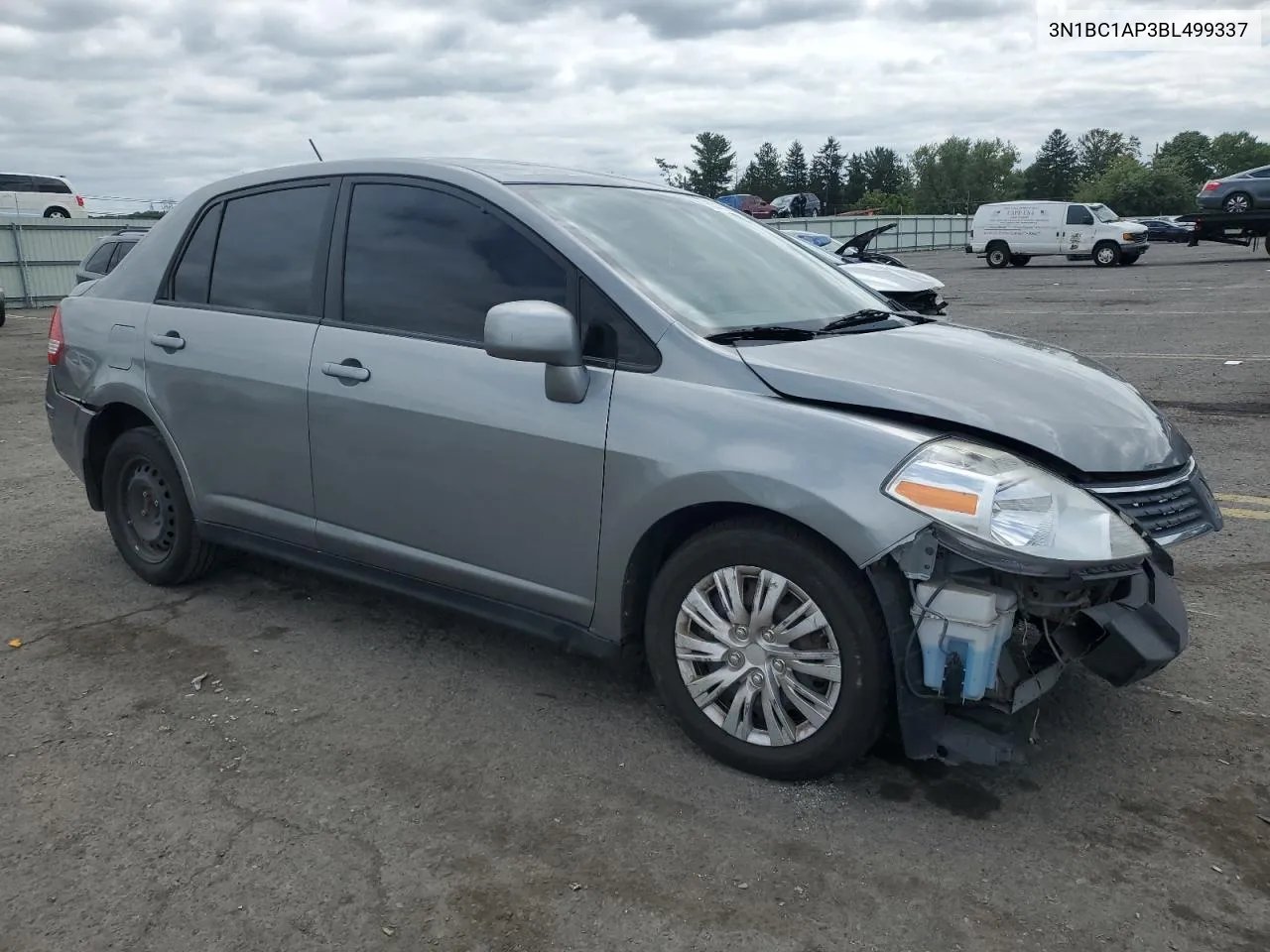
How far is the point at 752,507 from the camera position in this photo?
9.77 feet

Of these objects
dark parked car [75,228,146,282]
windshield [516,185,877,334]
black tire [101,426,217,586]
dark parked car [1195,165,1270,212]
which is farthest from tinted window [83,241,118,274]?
dark parked car [1195,165,1270,212]

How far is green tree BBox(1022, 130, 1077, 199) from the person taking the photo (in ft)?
389

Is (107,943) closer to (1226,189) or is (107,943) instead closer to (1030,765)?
(1030,765)

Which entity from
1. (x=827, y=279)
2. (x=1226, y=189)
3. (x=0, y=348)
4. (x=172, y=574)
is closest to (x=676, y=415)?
(x=827, y=279)

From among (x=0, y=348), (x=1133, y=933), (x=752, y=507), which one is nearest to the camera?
(x=1133, y=933)

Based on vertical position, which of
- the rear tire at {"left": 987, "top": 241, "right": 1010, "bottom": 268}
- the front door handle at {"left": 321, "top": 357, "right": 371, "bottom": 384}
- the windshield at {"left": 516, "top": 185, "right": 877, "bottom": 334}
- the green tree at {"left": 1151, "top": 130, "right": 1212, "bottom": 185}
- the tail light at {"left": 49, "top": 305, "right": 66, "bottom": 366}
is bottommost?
the rear tire at {"left": 987, "top": 241, "right": 1010, "bottom": 268}

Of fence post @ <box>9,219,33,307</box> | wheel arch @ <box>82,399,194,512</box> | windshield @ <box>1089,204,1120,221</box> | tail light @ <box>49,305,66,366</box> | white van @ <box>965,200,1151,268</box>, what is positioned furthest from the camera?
windshield @ <box>1089,204,1120,221</box>

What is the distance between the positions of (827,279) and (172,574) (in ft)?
9.86

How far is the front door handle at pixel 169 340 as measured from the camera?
14.4 ft

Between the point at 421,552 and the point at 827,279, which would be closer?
the point at 421,552

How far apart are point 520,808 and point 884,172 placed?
427ft

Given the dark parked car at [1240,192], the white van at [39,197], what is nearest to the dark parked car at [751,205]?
the dark parked car at [1240,192]

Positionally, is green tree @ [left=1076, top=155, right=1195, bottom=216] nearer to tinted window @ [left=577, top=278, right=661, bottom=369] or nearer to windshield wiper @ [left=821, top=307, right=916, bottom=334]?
windshield wiper @ [left=821, top=307, right=916, bottom=334]

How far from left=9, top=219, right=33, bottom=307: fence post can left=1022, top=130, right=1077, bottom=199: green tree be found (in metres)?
110
